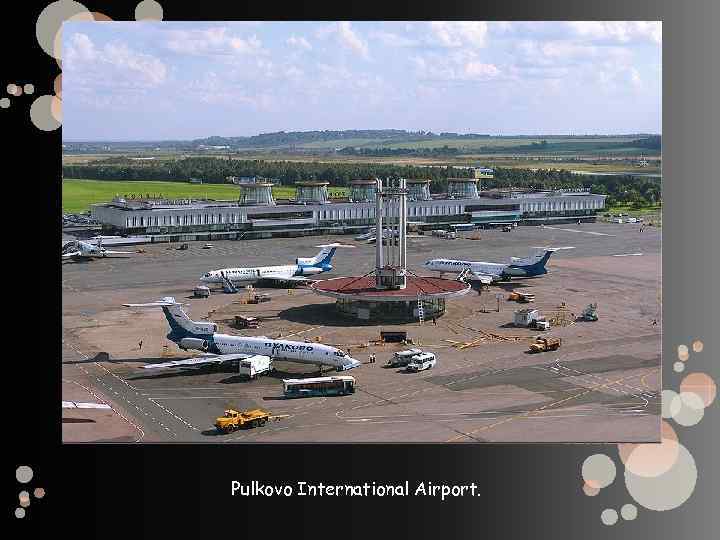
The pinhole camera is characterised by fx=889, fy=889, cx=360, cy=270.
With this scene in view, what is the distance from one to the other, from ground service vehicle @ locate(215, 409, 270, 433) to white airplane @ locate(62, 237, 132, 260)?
3407 inches

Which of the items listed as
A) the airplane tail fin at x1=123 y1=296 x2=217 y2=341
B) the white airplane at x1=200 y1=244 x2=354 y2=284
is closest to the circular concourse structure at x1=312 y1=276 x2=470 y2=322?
the white airplane at x1=200 y1=244 x2=354 y2=284

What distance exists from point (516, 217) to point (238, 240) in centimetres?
6432

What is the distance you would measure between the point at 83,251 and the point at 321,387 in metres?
84.6

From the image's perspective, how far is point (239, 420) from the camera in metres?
60.0

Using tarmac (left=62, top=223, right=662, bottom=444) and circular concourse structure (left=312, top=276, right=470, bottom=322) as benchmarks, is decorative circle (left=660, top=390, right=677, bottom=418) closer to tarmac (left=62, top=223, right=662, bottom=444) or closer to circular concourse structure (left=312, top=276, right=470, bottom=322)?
tarmac (left=62, top=223, right=662, bottom=444)

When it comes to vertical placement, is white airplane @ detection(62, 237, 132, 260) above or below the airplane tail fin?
above

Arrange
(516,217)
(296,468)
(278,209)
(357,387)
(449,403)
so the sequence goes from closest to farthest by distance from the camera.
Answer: (296,468)
(449,403)
(357,387)
(278,209)
(516,217)

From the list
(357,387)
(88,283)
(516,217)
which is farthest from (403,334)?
(516,217)

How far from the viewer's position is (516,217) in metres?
197

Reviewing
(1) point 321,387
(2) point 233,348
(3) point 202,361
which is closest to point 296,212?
(2) point 233,348

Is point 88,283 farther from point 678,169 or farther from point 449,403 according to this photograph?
point 678,169

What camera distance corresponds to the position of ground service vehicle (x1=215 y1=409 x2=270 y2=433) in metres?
59.6

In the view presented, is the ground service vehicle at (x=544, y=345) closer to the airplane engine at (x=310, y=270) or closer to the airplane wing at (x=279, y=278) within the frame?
the airplane wing at (x=279, y=278)

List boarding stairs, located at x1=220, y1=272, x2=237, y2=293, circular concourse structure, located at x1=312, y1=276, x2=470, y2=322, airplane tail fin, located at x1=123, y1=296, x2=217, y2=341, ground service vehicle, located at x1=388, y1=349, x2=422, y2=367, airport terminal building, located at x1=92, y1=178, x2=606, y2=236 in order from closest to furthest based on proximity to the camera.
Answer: ground service vehicle, located at x1=388, y1=349, x2=422, y2=367
airplane tail fin, located at x1=123, y1=296, x2=217, y2=341
circular concourse structure, located at x1=312, y1=276, x2=470, y2=322
boarding stairs, located at x1=220, y1=272, x2=237, y2=293
airport terminal building, located at x1=92, y1=178, x2=606, y2=236
